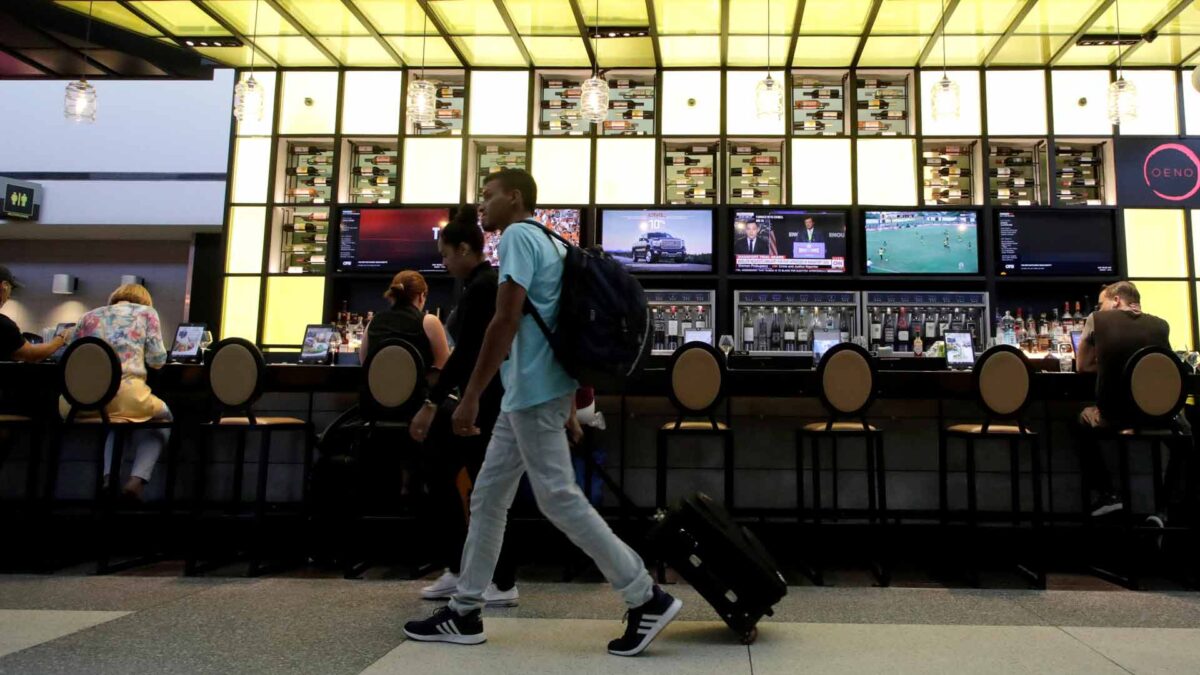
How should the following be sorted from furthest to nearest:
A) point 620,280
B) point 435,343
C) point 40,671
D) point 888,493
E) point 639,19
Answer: point 639,19, point 888,493, point 435,343, point 620,280, point 40,671

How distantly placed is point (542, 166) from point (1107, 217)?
481 centimetres

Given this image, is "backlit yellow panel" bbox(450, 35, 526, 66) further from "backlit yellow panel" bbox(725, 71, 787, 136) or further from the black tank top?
the black tank top

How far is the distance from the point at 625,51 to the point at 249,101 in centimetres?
307

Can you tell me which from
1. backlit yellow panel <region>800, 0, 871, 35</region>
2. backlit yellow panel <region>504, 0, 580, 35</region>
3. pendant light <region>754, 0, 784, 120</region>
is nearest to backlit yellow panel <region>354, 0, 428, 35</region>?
backlit yellow panel <region>504, 0, 580, 35</region>

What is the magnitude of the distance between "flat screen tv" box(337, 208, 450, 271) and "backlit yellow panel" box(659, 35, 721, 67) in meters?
2.34

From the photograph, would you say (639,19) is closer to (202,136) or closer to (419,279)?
(419,279)

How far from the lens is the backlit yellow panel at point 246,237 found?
691 cm

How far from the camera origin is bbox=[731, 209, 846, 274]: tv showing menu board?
20.9 feet

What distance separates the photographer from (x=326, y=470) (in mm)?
3713

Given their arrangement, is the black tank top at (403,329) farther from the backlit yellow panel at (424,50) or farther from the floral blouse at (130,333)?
the backlit yellow panel at (424,50)

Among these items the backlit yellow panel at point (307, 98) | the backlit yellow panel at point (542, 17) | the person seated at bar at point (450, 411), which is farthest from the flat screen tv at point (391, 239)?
the person seated at bar at point (450, 411)

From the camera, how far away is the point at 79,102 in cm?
569

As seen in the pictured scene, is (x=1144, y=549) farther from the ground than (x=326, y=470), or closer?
closer

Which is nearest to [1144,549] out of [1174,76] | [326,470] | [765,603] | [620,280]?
[765,603]
